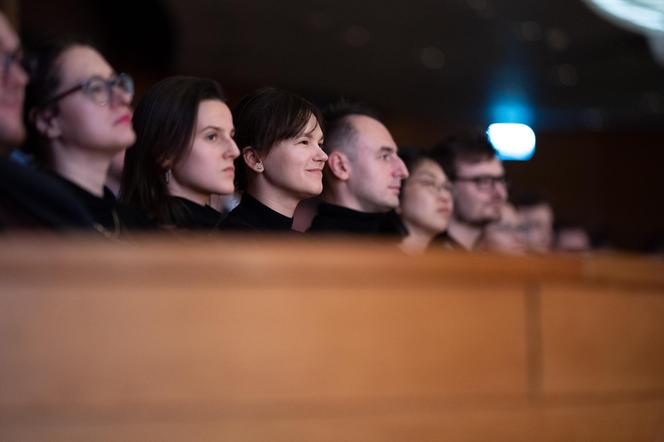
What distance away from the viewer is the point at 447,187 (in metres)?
3.90

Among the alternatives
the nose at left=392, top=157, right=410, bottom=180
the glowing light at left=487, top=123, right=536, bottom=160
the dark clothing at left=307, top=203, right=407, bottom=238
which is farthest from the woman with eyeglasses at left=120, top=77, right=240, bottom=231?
the glowing light at left=487, top=123, right=536, bottom=160

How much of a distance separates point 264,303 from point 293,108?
1.50 m

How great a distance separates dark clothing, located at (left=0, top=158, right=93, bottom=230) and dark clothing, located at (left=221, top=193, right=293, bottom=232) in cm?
86

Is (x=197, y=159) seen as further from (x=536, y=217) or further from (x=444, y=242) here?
(x=536, y=217)

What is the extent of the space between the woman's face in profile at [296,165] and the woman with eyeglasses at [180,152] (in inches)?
8.1

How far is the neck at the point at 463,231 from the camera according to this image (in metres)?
4.43

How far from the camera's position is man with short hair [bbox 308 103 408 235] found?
3.27 m

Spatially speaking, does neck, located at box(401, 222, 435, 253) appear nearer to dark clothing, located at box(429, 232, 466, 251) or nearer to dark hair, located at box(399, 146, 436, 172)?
dark clothing, located at box(429, 232, 466, 251)

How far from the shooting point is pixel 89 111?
7.54ft

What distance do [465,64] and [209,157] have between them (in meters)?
8.60

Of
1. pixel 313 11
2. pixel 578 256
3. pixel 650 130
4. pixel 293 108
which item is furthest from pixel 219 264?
pixel 650 130

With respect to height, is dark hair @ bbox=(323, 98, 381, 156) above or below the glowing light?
below

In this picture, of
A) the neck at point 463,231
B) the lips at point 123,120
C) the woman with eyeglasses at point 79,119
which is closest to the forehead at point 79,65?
the woman with eyeglasses at point 79,119

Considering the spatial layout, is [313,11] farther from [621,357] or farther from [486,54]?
[621,357]
